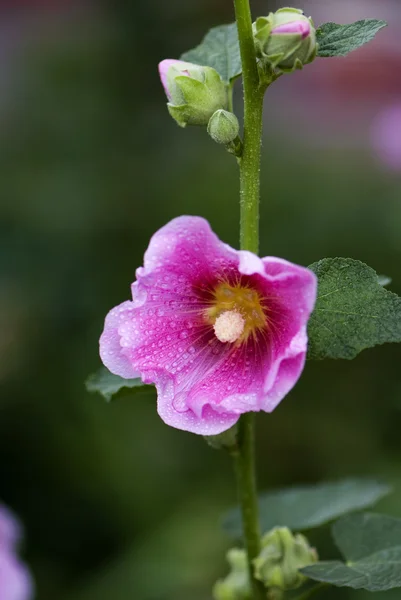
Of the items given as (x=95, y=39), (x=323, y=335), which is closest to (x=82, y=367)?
(x=95, y=39)

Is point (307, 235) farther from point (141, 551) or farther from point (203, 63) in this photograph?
point (203, 63)

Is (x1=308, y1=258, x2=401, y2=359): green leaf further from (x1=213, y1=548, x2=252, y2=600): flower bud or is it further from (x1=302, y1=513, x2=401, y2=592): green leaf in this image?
(x1=213, y1=548, x2=252, y2=600): flower bud

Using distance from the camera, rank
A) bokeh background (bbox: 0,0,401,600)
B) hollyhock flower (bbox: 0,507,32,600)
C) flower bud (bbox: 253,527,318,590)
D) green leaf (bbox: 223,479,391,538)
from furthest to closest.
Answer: bokeh background (bbox: 0,0,401,600)
hollyhock flower (bbox: 0,507,32,600)
green leaf (bbox: 223,479,391,538)
flower bud (bbox: 253,527,318,590)

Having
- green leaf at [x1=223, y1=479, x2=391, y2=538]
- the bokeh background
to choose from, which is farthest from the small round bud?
the bokeh background

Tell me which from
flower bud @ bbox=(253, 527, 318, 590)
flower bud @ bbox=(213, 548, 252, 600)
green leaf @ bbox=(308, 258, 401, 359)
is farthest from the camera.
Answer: flower bud @ bbox=(213, 548, 252, 600)

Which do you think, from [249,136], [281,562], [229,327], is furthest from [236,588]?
[249,136]

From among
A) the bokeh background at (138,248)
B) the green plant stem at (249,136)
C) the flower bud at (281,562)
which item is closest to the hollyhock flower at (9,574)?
the bokeh background at (138,248)

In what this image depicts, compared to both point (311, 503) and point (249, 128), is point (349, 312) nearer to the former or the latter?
point (249, 128)

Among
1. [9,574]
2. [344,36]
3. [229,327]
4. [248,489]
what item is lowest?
[9,574]
